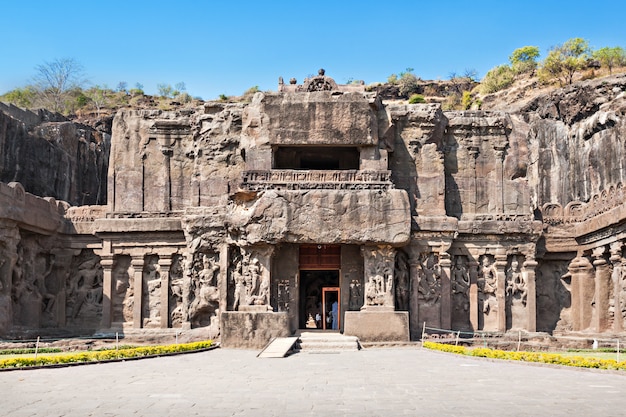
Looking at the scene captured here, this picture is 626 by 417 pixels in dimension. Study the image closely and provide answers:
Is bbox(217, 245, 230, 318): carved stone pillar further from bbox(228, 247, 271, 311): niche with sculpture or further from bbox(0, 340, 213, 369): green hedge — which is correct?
bbox(0, 340, 213, 369): green hedge

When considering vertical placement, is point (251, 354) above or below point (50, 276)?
below

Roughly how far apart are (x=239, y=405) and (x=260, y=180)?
14.9 m

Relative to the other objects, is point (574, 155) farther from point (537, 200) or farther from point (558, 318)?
point (558, 318)

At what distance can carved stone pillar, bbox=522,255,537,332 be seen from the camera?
26.9 metres

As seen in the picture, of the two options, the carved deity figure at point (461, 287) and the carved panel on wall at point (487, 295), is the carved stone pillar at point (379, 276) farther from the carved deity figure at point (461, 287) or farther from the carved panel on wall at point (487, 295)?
the carved panel on wall at point (487, 295)

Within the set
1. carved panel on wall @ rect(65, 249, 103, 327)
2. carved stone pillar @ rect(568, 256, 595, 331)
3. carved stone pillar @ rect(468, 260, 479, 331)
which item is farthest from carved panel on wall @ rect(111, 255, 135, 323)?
carved stone pillar @ rect(568, 256, 595, 331)

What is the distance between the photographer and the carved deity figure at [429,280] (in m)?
26.1

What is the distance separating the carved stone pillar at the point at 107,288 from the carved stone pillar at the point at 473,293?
1355 cm

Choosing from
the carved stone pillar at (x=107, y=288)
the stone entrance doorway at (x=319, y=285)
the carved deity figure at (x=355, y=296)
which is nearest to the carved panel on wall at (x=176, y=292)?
the carved stone pillar at (x=107, y=288)

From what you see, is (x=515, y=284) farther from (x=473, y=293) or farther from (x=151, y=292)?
(x=151, y=292)

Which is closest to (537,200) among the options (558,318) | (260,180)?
(558,318)

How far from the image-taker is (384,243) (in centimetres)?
2452

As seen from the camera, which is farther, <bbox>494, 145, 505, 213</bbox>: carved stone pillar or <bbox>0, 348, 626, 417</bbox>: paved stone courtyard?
<bbox>494, 145, 505, 213</bbox>: carved stone pillar

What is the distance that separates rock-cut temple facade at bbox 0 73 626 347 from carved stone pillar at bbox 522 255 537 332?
8cm
